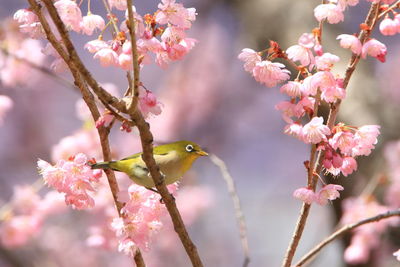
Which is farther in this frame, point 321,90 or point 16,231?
point 16,231

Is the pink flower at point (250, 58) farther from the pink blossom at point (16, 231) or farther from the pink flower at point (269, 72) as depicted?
the pink blossom at point (16, 231)

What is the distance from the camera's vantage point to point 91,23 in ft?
5.36

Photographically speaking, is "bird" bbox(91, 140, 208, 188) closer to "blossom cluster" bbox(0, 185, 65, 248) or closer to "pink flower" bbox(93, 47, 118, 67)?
"pink flower" bbox(93, 47, 118, 67)

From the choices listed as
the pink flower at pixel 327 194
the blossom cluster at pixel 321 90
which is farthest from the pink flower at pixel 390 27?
the pink flower at pixel 327 194

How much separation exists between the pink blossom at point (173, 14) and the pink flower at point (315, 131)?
41cm

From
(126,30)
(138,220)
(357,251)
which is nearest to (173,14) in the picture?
(126,30)

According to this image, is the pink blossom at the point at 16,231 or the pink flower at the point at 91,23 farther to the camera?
the pink blossom at the point at 16,231

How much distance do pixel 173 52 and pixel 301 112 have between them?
0.36 m

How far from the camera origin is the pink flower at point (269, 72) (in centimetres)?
158

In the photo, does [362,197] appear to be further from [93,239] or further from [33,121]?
[33,121]

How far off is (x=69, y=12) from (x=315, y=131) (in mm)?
688

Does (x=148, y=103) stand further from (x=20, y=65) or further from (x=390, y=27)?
(x=20, y=65)

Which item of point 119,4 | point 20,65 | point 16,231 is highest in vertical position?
point 20,65

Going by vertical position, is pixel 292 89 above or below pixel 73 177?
below
